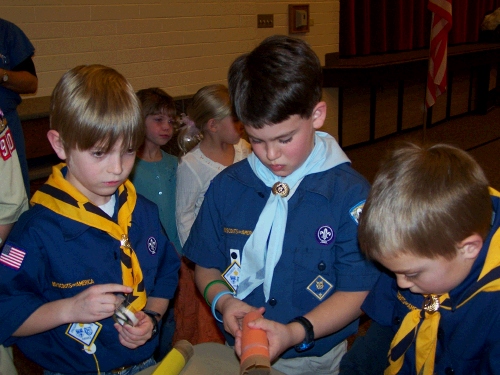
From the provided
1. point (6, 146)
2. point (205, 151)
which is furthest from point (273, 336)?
point (205, 151)

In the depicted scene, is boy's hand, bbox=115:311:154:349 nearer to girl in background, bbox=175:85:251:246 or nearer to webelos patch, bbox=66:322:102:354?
webelos patch, bbox=66:322:102:354

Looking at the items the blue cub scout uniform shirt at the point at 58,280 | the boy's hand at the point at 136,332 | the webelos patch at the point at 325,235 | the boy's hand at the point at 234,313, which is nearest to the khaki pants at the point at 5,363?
the blue cub scout uniform shirt at the point at 58,280

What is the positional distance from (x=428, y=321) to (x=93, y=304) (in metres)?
0.88

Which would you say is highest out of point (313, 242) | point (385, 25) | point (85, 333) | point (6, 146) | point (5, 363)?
point (6, 146)

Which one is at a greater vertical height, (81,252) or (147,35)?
(147,35)

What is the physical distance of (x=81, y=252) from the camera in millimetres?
1511

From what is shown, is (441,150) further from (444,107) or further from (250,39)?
(444,107)

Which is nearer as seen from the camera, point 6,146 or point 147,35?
point 6,146

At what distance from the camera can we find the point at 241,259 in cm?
164

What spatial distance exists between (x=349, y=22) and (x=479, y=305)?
6.18 metres

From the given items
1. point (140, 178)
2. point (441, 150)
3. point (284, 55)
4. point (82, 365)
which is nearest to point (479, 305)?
point (441, 150)

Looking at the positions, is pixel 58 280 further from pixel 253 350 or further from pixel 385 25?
pixel 385 25

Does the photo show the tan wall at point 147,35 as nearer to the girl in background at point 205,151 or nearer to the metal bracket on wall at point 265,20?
the metal bracket on wall at point 265,20

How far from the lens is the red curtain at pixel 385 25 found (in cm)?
695
